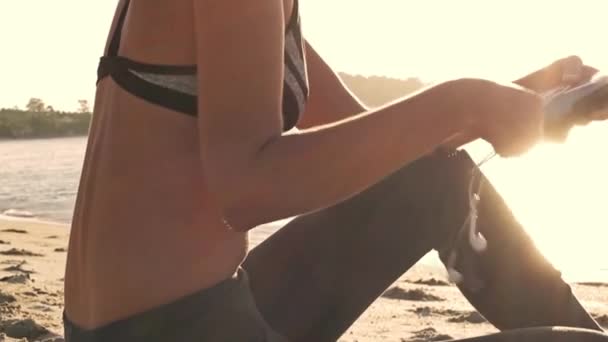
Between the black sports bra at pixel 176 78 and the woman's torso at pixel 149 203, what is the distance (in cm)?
1

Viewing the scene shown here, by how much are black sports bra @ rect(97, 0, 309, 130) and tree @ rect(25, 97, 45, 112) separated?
2040 cm

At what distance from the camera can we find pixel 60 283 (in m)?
4.64

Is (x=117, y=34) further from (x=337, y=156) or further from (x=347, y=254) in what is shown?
(x=347, y=254)

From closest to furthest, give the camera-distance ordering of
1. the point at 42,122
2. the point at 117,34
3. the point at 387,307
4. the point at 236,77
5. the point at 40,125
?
the point at 236,77 → the point at 117,34 → the point at 387,307 → the point at 40,125 → the point at 42,122

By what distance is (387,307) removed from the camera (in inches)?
163

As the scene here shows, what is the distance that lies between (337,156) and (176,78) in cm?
27

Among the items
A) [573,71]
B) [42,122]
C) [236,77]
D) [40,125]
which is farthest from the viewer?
[42,122]

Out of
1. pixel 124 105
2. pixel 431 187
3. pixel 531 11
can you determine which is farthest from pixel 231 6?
pixel 531 11

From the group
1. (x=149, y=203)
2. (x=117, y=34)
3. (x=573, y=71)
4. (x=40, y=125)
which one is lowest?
(x=40, y=125)

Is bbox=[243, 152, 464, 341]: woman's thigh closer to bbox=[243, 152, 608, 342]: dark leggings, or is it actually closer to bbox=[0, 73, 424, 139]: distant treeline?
bbox=[243, 152, 608, 342]: dark leggings

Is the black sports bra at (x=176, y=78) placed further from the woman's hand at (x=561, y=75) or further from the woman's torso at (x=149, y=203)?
the woman's hand at (x=561, y=75)

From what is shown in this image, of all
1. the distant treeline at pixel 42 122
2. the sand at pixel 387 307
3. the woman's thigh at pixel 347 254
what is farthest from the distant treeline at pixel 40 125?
the woman's thigh at pixel 347 254

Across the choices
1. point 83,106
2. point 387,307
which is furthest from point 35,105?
point 387,307

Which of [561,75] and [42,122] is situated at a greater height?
[561,75]
